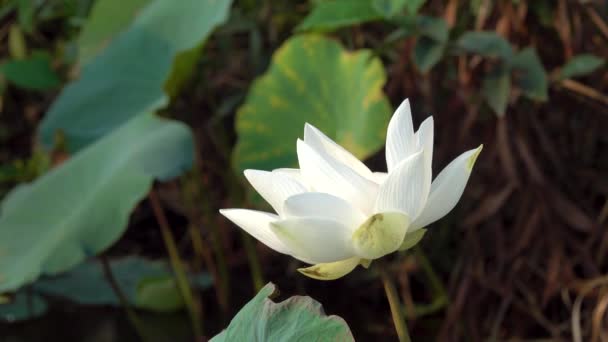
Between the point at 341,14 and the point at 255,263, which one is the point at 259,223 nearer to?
the point at 341,14

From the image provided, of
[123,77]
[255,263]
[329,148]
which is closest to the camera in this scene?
[329,148]

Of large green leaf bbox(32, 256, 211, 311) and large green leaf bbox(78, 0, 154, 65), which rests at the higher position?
large green leaf bbox(78, 0, 154, 65)

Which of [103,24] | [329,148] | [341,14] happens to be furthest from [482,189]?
[329,148]

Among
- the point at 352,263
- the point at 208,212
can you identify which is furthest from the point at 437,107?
the point at 352,263

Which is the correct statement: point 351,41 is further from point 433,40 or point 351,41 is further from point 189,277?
point 189,277

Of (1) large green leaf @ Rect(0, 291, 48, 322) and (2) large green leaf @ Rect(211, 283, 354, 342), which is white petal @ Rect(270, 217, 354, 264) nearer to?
(2) large green leaf @ Rect(211, 283, 354, 342)

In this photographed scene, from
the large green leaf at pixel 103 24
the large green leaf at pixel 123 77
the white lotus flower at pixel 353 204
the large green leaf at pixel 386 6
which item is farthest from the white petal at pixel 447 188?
the large green leaf at pixel 103 24

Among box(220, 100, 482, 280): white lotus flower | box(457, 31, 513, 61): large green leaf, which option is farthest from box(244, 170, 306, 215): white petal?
box(457, 31, 513, 61): large green leaf
